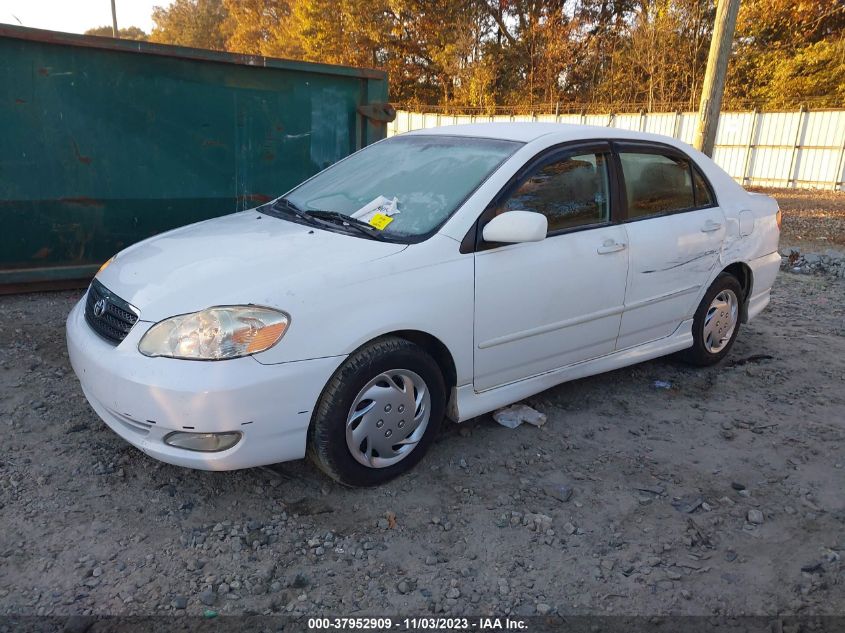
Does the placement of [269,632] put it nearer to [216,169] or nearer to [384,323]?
[384,323]

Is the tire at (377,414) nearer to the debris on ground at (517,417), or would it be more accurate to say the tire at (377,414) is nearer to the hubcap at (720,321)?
the debris on ground at (517,417)

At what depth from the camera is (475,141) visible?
3.54 m

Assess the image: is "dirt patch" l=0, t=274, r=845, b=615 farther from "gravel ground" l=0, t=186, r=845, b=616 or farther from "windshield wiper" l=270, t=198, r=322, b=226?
"windshield wiper" l=270, t=198, r=322, b=226

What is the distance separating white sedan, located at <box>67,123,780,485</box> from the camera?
2516 millimetres

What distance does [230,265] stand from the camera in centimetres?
276

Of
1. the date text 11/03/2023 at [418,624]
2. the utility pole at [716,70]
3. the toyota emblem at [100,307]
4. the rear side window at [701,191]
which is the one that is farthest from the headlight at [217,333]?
the utility pole at [716,70]

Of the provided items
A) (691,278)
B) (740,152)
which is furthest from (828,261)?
(740,152)

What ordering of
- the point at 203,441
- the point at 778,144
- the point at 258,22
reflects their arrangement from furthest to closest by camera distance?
the point at 258,22 → the point at 778,144 → the point at 203,441

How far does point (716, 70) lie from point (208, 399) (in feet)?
26.8

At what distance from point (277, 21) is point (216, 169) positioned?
155 feet

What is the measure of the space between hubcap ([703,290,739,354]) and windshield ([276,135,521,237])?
202 cm

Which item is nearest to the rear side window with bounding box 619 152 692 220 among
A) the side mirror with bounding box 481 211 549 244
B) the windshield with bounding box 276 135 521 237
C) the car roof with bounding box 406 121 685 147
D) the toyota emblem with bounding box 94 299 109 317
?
the car roof with bounding box 406 121 685 147

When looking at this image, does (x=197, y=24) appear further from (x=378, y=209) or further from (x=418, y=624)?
(x=418, y=624)

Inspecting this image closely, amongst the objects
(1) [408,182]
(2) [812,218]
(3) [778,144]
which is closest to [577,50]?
(3) [778,144]
